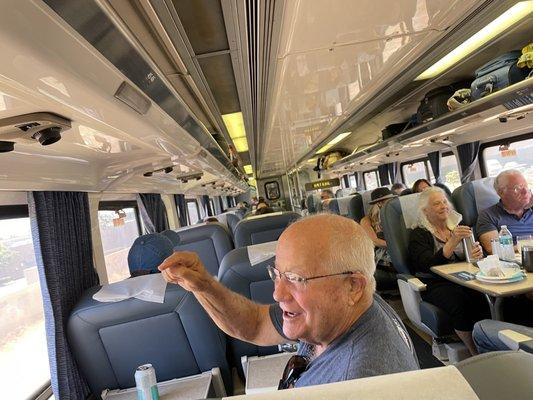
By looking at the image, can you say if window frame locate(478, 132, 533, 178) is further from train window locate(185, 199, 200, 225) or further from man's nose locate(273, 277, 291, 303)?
train window locate(185, 199, 200, 225)

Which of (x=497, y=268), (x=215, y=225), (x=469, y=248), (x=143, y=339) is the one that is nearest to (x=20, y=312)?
(x=143, y=339)

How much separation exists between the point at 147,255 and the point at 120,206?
2.73 m

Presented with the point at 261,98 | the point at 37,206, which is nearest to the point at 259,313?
the point at 37,206

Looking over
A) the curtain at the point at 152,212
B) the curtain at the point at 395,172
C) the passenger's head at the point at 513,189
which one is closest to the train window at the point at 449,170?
the curtain at the point at 395,172

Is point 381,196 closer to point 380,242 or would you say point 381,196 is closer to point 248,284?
point 380,242

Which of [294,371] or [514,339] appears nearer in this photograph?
[294,371]

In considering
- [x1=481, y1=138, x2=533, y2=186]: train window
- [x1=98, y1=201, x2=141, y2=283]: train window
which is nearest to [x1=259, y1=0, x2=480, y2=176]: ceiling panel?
[x1=98, y1=201, x2=141, y2=283]: train window

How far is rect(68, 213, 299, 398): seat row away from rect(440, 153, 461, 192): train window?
7.03m

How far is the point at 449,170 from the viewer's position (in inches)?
351

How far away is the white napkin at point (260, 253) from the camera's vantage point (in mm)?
2988

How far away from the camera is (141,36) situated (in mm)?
2545

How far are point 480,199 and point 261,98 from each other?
3682mm

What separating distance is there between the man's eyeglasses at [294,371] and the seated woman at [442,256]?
2.72 metres

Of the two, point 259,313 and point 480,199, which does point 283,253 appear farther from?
point 480,199
